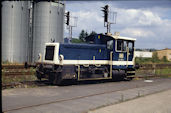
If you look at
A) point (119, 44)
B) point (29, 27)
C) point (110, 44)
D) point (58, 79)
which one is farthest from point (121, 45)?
point (29, 27)

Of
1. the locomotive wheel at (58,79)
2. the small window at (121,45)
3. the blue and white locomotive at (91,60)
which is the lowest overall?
the locomotive wheel at (58,79)

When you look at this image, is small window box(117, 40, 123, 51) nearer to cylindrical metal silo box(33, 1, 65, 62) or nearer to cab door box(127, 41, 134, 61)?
cab door box(127, 41, 134, 61)

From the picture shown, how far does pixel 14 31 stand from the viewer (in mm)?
21125

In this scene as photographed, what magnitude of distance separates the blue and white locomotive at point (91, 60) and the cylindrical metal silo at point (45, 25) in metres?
9.45

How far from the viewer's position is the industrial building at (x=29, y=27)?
20.9 meters

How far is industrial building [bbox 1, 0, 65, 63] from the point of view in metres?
20.9

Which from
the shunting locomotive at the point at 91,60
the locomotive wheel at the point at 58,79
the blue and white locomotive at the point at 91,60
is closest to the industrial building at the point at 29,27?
the shunting locomotive at the point at 91,60

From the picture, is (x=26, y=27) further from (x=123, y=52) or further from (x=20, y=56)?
(x=123, y=52)

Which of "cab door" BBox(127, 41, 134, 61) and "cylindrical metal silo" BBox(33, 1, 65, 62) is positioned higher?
"cylindrical metal silo" BBox(33, 1, 65, 62)

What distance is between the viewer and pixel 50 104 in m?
6.95

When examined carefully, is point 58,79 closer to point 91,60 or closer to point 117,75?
point 91,60

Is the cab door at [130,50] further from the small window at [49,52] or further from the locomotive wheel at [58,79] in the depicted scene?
the locomotive wheel at [58,79]

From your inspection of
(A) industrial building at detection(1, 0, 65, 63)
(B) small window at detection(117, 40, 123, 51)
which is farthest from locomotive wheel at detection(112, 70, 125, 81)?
(A) industrial building at detection(1, 0, 65, 63)

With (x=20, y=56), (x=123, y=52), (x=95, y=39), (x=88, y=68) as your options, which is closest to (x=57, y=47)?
(x=88, y=68)
